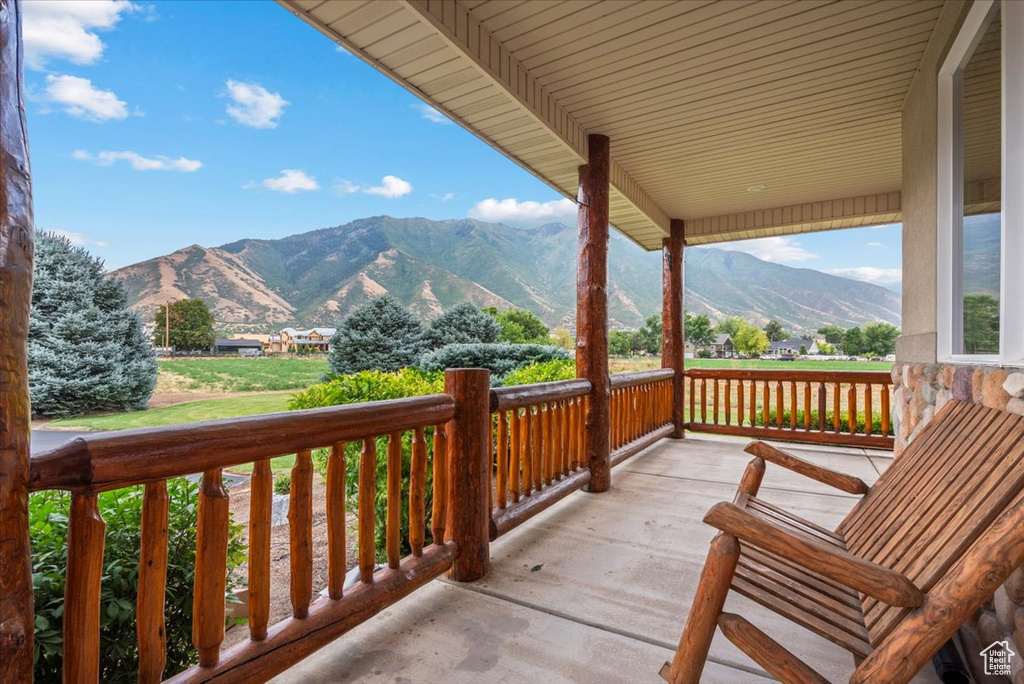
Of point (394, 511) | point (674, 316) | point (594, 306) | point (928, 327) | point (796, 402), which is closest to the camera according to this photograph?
point (394, 511)

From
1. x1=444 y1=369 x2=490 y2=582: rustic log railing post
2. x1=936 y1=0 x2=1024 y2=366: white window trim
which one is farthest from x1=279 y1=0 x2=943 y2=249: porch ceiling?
x1=444 y1=369 x2=490 y2=582: rustic log railing post

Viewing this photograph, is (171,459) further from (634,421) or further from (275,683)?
(634,421)

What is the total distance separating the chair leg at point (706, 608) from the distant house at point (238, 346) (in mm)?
7798

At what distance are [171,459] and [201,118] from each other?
30085 mm

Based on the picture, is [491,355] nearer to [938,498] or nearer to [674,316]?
[674,316]

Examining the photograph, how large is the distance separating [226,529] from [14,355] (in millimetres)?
613

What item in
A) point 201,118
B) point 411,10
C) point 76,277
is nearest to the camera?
point 411,10

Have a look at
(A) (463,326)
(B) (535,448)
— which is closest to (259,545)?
(B) (535,448)

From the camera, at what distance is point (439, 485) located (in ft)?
6.87

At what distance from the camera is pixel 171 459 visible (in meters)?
1.09

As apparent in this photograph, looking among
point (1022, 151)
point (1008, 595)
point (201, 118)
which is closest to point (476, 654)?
point (1008, 595)

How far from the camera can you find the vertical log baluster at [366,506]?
169cm

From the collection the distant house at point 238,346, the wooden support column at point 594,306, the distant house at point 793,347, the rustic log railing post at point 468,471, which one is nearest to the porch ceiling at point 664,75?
the wooden support column at point 594,306

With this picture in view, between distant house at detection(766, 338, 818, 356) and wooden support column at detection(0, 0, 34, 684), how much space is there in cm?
973
